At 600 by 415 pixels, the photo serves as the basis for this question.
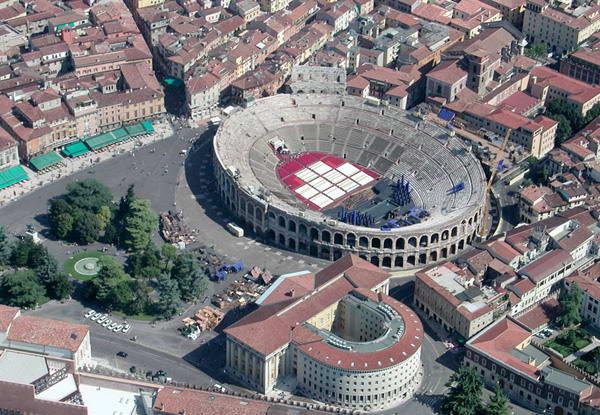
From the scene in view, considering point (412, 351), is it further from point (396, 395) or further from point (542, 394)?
point (542, 394)

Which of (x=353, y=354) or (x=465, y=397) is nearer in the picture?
(x=465, y=397)

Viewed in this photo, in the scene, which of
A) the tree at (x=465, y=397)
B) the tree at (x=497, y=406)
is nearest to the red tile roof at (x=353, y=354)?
the tree at (x=465, y=397)

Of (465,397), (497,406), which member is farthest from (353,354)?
(497,406)

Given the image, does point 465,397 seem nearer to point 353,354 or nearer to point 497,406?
point 497,406

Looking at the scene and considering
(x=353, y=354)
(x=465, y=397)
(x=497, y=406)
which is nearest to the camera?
(x=497, y=406)

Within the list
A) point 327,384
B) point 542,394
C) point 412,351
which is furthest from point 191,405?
point 542,394

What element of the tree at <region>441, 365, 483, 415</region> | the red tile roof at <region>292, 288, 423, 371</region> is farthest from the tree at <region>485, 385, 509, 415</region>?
the red tile roof at <region>292, 288, 423, 371</region>

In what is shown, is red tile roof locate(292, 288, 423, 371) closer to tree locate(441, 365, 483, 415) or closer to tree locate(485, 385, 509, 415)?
tree locate(441, 365, 483, 415)

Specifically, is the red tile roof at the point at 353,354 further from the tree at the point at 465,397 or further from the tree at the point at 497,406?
the tree at the point at 497,406

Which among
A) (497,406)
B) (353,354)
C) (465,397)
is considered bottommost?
(497,406)
